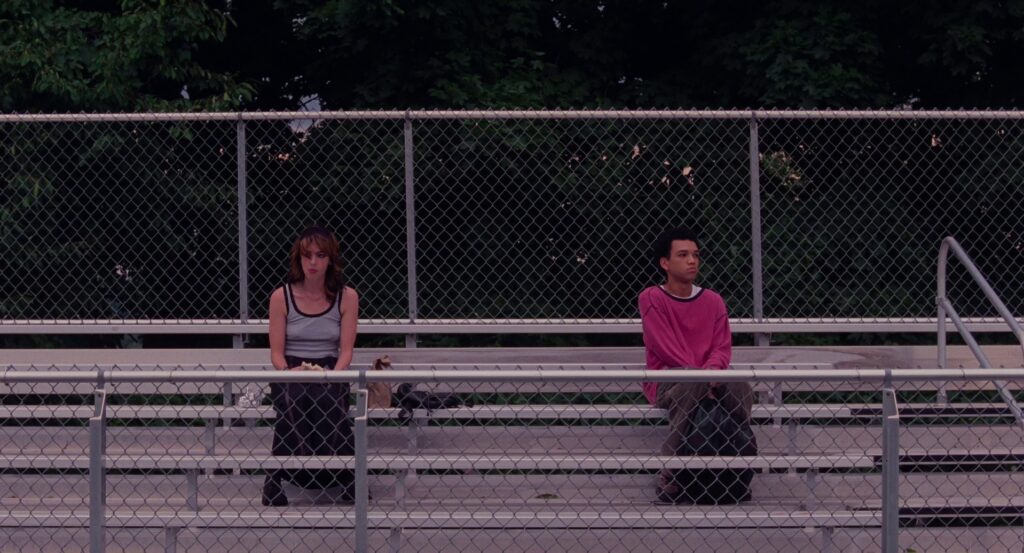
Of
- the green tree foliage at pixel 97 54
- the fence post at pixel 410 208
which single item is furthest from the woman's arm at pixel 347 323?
the green tree foliage at pixel 97 54

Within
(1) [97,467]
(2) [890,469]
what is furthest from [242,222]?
(2) [890,469]

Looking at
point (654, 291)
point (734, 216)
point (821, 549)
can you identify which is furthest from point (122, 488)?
point (734, 216)

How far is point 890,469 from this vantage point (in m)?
4.68

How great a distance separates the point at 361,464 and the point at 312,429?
1073mm

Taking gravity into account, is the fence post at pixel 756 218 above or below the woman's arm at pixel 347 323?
above

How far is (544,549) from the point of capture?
532 cm

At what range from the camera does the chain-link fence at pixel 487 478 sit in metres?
4.77

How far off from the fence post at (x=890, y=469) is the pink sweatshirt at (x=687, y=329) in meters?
1.63

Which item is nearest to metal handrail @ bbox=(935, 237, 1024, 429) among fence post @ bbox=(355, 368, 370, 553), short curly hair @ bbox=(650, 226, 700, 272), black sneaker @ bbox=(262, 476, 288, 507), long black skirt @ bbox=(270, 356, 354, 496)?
short curly hair @ bbox=(650, 226, 700, 272)

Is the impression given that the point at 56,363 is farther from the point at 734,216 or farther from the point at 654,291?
the point at 734,216

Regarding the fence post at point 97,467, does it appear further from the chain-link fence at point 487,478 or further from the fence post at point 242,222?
the fence post at point 242,222

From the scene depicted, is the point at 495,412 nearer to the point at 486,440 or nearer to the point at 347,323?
the point at 486,440

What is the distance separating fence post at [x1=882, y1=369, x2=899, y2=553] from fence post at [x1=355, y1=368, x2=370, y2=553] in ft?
5.72

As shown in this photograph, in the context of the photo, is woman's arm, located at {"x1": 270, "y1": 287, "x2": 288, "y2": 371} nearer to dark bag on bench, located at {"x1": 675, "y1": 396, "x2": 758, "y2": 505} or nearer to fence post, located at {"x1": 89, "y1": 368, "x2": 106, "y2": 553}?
fence post, located at {"x1": 89, "y1": 368, "x2": 106, "y2": 553}
